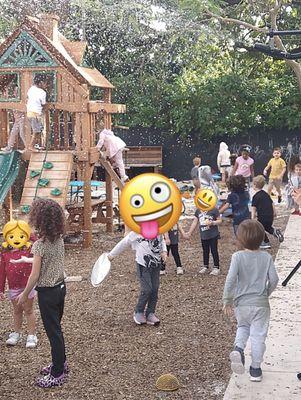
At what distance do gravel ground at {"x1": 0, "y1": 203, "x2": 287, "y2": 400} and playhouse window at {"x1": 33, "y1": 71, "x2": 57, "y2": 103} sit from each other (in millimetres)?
3807

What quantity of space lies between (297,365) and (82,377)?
169 centimetres

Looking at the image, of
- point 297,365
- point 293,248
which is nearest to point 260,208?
point 293,248

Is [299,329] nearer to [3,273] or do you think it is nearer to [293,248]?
[3,273]

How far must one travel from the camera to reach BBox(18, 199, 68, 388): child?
15.6 ft

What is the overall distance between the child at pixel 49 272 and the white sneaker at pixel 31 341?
835mm

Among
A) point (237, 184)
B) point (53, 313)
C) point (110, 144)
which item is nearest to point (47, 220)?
point (53, 313)

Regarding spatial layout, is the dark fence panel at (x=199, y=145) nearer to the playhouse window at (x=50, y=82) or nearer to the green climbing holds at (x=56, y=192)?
the playhouse window at (x=50, y=82)

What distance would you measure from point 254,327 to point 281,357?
743 mm

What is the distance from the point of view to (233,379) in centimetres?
484

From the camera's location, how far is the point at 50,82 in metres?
11.1

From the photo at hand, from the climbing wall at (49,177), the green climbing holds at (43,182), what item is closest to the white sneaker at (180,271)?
the climbing wall at (49,177)

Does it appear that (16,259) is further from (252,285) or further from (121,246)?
(252,285)

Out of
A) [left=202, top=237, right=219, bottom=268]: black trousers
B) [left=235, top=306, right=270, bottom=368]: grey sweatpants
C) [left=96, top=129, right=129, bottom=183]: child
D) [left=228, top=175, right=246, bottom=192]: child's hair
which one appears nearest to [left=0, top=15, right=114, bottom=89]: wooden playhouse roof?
[left=96, top=129, right=129, bottom=183]: child

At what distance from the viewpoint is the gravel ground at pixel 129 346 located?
15.6 ft
